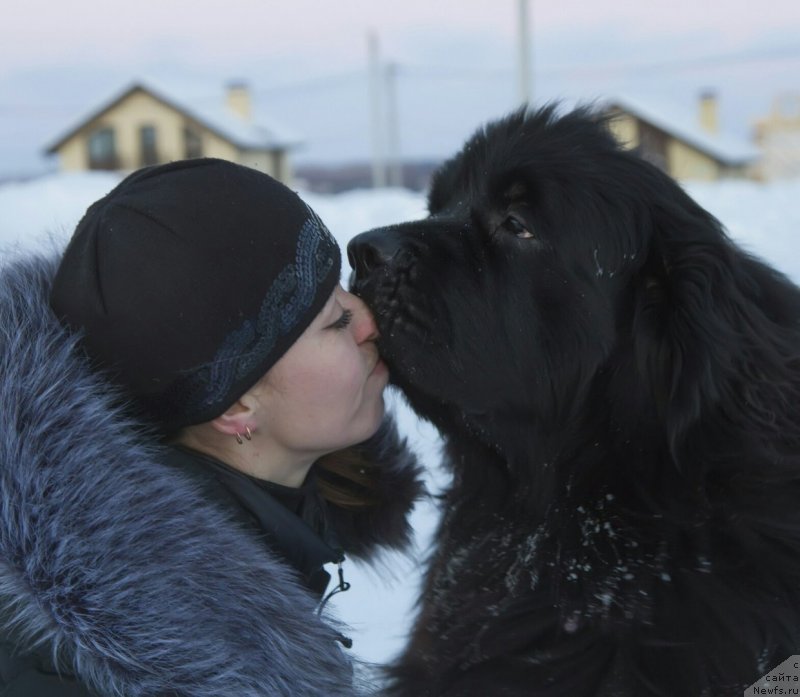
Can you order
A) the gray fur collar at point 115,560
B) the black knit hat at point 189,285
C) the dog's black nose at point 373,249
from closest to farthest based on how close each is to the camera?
the gray fur collar at point 115,560 → the black knit hat at point 189,285 → the dog's black nose at point 373,249

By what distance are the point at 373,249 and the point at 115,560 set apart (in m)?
0.97

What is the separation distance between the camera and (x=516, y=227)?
7.85 feet

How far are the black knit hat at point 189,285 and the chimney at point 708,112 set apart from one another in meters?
37.7

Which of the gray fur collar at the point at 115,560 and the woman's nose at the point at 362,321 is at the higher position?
the woman's nose at the point at 362,321

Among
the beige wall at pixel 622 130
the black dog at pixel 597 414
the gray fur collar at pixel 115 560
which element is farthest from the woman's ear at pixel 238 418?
the beige wall at pixel 622 130

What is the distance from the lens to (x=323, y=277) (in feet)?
7.26

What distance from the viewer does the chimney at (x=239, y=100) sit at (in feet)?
122

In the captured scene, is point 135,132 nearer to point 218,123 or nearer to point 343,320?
point 218,123

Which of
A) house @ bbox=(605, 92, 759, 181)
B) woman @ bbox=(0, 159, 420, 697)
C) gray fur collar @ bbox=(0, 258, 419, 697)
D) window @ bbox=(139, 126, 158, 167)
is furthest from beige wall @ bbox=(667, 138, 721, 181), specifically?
gray fur collar @ bbox=(0, 258, 419, 697)

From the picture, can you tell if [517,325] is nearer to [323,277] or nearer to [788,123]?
[323,277]

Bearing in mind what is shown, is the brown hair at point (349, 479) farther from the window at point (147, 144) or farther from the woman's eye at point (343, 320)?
the window at point (147, 144)

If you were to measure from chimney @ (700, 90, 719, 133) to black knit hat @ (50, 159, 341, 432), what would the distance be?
37.7m

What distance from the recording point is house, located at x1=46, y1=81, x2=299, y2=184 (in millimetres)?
34906

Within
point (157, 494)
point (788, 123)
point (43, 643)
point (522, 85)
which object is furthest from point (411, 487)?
point (788, 123)
